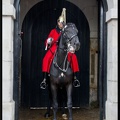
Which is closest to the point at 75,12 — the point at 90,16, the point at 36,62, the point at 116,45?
the point at 90,16

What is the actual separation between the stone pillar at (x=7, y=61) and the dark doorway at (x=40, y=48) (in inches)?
95.3

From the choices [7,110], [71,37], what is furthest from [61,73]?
[7,110]

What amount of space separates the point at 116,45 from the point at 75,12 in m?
2.69

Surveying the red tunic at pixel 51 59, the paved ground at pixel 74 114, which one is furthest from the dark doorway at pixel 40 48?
the red tunic at pixel 51 59

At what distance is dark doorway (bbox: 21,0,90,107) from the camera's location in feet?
22.7

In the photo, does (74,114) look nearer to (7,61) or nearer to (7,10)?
(7,61)

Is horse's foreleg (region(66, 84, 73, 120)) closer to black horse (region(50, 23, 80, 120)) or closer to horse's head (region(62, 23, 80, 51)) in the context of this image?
black horse (region(50, 23, 80, 120))

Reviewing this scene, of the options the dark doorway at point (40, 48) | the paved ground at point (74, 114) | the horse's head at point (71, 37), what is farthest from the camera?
the dark doorway at point (40, 48)

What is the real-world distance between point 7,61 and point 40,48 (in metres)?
2.59

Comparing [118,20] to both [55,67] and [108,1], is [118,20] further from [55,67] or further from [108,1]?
[55,67]

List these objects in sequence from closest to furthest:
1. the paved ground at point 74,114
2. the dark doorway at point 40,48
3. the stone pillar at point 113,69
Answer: the stone pillar at point 113,69
the paved ground at point 74,114
the dark doorway at point 40,48

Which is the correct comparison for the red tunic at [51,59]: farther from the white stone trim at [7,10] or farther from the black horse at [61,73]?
the white stone trim at [7,10]

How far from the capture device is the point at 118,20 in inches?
177

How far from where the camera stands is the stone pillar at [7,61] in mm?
4430
